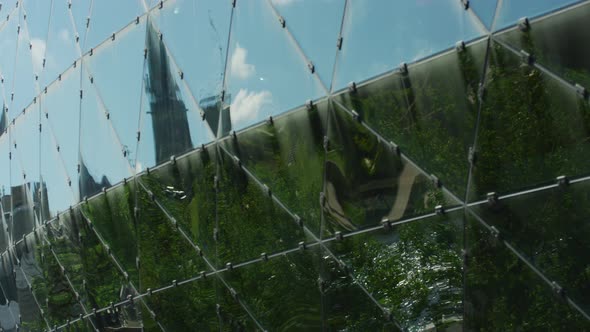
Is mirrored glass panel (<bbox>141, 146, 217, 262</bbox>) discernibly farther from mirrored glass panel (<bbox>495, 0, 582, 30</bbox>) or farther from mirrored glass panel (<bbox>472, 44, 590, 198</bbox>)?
mirrored glass panel (<bbox>495, 0, 582, 30</bbox>)

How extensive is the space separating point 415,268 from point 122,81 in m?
6.03

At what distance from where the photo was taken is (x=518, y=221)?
7652mm

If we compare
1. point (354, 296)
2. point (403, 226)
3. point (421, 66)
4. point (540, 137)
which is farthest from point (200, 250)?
point (540, 137)

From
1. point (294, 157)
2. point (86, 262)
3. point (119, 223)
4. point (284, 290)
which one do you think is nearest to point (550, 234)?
point (294, 157)

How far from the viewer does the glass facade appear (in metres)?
7.52

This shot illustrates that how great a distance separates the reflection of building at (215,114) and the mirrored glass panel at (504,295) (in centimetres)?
364

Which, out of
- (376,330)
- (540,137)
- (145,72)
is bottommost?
(376,330)

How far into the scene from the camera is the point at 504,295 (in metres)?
7.81

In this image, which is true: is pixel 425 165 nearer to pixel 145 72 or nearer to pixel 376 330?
pixel 376 330

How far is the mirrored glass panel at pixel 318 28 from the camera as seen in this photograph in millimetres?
9195

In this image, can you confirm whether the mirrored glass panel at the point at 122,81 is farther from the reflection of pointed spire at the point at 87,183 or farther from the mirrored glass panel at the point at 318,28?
the mirrored glass panel at the point at 318,28

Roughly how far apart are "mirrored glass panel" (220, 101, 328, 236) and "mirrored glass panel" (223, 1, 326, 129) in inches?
6.7

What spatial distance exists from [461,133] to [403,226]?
3.61 ft

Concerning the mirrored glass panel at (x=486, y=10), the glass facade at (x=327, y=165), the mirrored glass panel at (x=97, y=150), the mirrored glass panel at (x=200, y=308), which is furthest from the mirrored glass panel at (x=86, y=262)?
the mirrored glass panel at (x=486, y=10)
